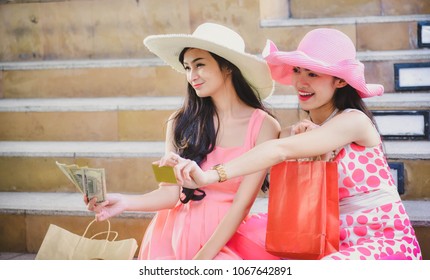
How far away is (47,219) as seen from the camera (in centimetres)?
368

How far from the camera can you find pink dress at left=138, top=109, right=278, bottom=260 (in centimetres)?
282

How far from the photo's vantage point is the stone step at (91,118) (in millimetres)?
4211

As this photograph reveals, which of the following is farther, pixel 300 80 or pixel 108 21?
pixel 108 21

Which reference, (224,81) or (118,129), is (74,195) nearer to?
(118,129)

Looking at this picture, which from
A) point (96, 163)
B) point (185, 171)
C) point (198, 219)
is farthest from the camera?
point (96, 163)

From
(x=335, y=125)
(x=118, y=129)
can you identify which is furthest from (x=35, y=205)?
(x=335, y=125)

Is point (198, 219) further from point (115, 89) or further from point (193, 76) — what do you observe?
point (115, 89)

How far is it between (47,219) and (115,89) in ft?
4.22

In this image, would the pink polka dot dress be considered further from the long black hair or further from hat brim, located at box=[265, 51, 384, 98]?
the long black hair

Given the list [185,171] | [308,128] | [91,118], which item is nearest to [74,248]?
[185,171]

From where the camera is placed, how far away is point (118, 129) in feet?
14.1

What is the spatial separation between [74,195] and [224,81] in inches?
56.4

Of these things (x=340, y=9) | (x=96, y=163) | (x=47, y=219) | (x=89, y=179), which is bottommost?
(x=47, y=219)
